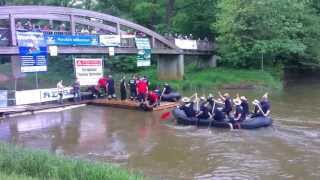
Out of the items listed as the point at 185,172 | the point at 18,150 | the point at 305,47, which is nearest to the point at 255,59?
the point at 305,47

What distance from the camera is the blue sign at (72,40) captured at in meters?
28.1

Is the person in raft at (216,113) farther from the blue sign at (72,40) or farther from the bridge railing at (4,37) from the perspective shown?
the bridge railing at (4,37)

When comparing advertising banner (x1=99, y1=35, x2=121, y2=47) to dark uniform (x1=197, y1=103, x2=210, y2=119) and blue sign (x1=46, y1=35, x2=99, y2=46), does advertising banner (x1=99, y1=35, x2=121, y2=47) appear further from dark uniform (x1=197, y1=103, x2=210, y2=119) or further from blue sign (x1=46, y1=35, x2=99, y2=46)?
dark uniform (x1=197, y1=103, x2=210, y2=119)

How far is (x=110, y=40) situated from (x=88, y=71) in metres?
3.04

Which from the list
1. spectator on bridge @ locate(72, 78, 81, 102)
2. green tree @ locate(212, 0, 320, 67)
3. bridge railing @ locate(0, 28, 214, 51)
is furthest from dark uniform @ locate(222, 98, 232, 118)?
green tree @ locate(212, 0, 320, 67)

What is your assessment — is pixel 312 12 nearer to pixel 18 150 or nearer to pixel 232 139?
pixel 232 139

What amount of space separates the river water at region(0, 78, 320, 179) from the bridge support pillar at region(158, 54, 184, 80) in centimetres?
1306

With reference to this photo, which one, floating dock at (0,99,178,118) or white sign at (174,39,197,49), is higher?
white sign at (174,39,197,49)

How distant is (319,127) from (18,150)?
12939 mm

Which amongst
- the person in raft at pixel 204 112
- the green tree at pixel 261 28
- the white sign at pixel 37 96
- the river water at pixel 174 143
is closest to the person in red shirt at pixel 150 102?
the river water at pixel 174 143

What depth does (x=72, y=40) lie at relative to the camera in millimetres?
29484

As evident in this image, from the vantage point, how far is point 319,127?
2155 cm

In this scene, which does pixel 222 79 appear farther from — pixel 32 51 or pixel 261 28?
pixel 32 51

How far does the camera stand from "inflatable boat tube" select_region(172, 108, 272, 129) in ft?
68.2
